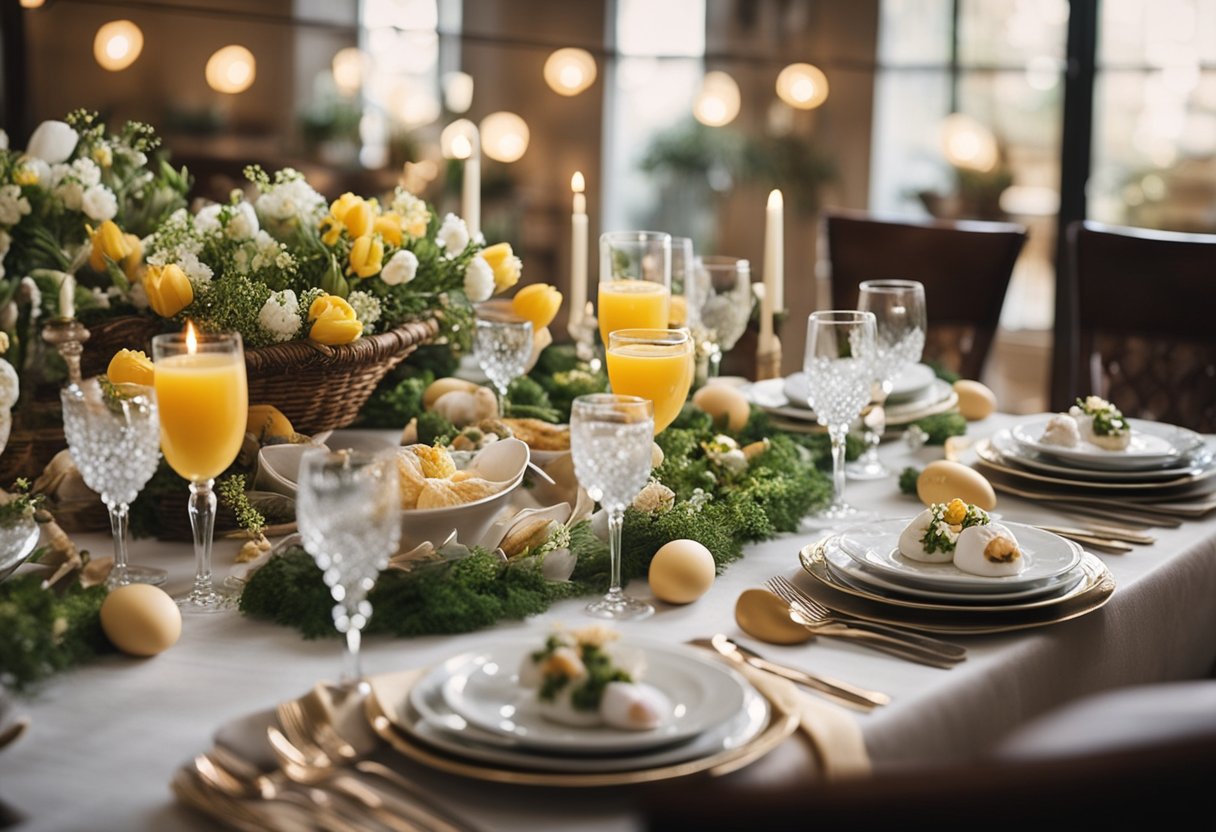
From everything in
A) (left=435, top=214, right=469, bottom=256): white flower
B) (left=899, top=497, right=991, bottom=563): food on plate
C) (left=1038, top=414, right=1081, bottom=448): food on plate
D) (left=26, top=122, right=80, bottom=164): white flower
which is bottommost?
(left=899, top=497, right=991, bottom=563): food on plate

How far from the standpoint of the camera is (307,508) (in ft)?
3.70

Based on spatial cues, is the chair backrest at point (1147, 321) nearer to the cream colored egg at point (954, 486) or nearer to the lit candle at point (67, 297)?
the cream colored egg at point (954, 486)

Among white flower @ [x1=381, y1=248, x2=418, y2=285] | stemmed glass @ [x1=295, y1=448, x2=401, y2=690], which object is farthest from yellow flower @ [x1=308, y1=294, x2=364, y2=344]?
stemmed glass @ [x1=295, y1=448, x2=401, y2=690]

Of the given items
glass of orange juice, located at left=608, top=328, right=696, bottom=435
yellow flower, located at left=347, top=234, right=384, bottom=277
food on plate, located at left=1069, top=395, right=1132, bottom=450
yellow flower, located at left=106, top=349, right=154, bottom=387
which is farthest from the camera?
food on plate, located at left=1069, top=395, right=1132, bottom=450

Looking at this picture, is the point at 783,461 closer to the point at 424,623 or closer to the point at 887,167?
the point at 424,623

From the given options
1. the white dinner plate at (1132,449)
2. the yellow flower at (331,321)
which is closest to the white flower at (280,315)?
the yellow flower at (331,321)

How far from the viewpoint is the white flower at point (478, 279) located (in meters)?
2.03

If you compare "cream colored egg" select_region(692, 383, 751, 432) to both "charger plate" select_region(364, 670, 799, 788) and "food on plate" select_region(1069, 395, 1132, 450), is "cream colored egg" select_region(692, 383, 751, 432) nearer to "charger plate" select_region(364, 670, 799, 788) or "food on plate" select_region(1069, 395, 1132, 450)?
"food on plate" select_region(1069, 395, 1132, 450)

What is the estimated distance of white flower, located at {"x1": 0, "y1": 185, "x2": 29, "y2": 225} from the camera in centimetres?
196

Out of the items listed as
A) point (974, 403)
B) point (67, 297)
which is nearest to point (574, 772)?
point (67, 297)

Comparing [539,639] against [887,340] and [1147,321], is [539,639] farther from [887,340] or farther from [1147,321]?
[1147,321]

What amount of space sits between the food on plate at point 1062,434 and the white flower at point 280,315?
3.42ft

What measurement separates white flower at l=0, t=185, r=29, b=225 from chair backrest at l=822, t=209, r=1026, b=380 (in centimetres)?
192

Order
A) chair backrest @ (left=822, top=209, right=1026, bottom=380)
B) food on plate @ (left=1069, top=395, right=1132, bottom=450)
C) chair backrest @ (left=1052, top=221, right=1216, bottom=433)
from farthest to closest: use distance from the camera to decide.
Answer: chair backrest @ (left=822, top=209, right=1026, bottom=380), chair backrest @ (left=1052, top=221, right=1216, bottom=433), food on plate @ (left=1069, top=395, right=1132, bottom=450)
